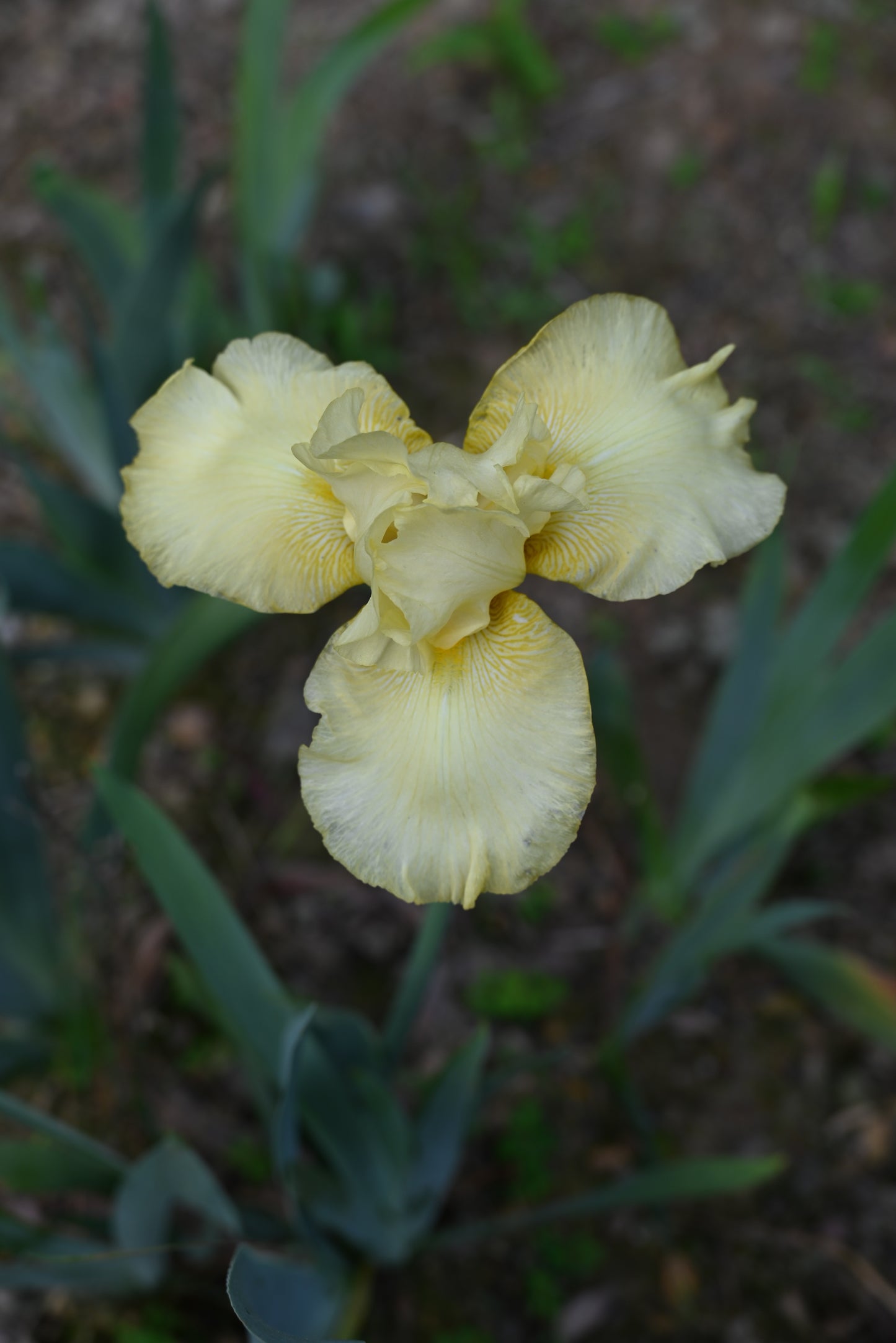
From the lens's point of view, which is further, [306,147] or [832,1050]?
[306,147]

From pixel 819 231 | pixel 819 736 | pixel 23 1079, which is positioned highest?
pixel 819 231

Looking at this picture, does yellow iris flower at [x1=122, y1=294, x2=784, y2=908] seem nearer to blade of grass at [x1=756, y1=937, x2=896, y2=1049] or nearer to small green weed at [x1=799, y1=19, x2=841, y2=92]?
blade of grass at [x1=756, y1=937, x2=896, y2=1049]

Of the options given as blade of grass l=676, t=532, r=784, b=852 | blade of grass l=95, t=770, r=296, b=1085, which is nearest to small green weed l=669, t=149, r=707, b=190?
blade of grass l=676, t=532, r=784, b=852

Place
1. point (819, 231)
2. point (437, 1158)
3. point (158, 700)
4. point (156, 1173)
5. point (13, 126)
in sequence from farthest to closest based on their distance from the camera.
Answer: point (13, 126), point (819, 231), point (158, 700), point (437, 1158), point (156, 1173)

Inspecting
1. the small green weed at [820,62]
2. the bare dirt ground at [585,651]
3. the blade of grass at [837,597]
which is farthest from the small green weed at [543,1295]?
the small green weed at [820,62]

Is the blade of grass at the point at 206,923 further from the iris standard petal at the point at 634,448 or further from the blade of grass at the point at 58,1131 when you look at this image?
the iris standard petal at the point at 634,448

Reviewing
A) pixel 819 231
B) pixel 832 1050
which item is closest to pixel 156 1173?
pixel 832 1050

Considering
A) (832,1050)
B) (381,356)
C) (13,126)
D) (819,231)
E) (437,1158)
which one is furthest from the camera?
(13,126)

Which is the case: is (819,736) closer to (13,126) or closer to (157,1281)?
(157,1281)
